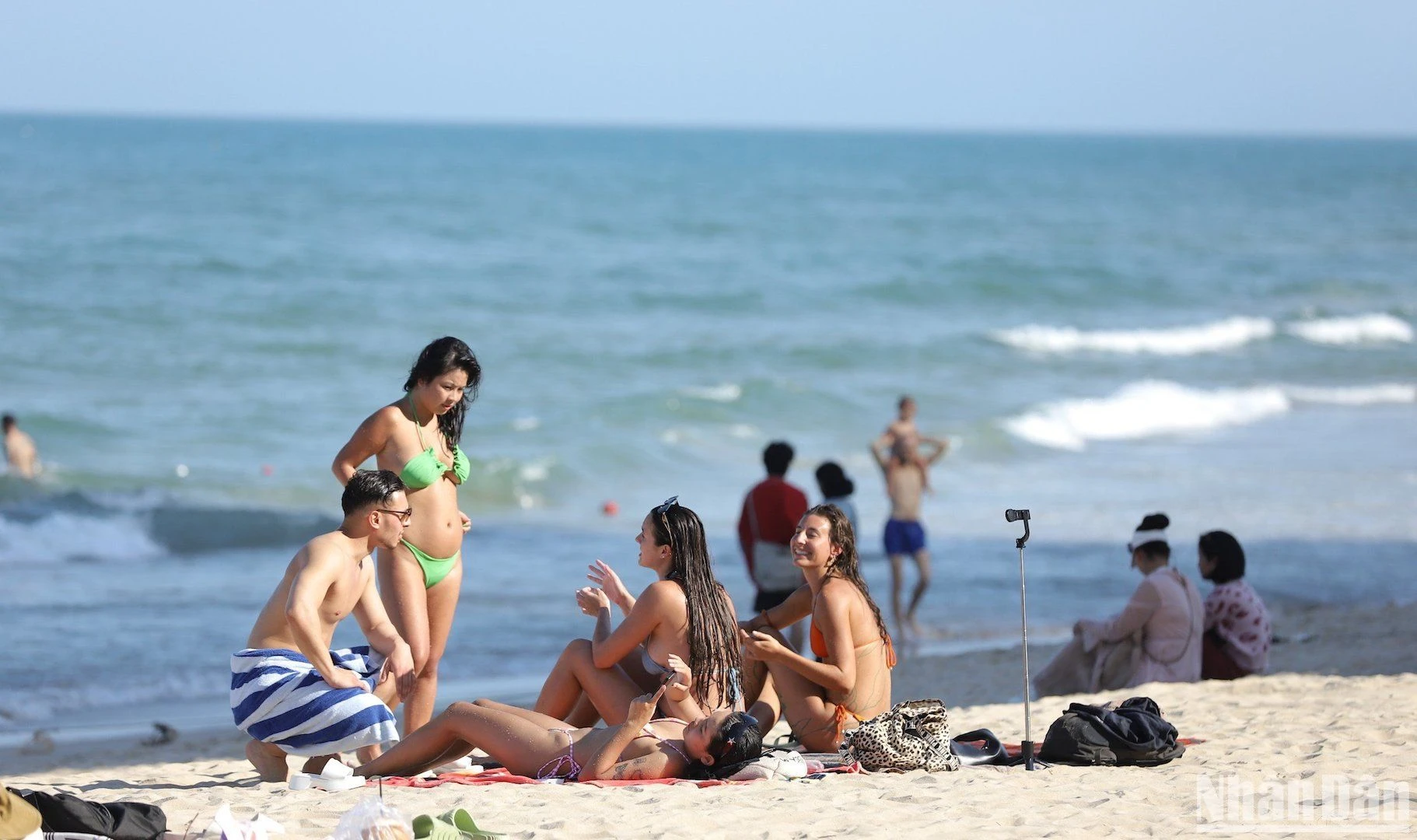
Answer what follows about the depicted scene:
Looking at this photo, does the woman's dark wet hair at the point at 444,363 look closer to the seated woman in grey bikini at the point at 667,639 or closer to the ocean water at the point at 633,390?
the seated woman in grey bikini at the point at 667,639

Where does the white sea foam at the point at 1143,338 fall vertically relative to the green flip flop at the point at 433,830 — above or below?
above

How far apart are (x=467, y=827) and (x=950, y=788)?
1.69 metres

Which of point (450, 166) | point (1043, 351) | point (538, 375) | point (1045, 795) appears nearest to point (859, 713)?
point (1045, 795)

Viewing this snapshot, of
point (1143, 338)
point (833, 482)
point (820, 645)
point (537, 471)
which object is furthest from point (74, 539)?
point (1143, 338)

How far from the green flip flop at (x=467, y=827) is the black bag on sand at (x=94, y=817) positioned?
84 cm

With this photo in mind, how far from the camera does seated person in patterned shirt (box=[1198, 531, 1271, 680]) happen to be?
23.7 ft

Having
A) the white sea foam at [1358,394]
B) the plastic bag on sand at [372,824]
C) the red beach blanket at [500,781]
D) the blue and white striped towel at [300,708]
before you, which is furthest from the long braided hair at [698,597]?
the white sea foam at [1358,394]

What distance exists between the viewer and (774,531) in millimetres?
8367

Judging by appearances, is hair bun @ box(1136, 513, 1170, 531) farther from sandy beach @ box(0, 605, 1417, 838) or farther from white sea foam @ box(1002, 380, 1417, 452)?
white sea foam @ box(1002, 380, 1417, 452)

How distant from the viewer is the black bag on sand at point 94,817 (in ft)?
13.9

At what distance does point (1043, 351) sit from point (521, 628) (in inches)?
669

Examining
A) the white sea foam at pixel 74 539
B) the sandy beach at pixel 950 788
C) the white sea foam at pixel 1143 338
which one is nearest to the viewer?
the sandy beach at pixel 950 788

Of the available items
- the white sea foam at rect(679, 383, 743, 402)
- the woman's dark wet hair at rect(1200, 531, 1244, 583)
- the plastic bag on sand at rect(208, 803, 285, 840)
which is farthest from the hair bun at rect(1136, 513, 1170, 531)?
the white sea foam at rect(679, 383, 743, 402)

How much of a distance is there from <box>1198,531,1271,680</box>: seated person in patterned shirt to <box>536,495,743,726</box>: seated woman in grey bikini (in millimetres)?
3072
